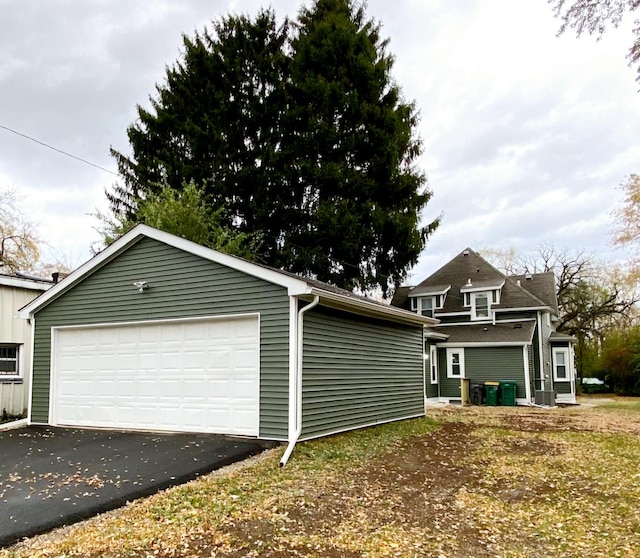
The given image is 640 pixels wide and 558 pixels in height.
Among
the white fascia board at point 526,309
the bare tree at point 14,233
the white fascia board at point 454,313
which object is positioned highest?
the bare tree at point 14,233

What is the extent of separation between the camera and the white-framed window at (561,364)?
20.5 m

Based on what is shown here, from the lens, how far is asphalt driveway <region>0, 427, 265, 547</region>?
15.3ft

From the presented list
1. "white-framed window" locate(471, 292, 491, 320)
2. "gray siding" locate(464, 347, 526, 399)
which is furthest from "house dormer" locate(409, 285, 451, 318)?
"gray siding" locate(464, 347, 526, 399)

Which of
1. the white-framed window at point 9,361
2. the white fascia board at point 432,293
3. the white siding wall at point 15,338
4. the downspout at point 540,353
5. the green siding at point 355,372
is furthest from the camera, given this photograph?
the white fascia board at point 432,293

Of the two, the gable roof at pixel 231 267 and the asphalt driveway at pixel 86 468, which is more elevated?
the gable roof at pixel 231 267

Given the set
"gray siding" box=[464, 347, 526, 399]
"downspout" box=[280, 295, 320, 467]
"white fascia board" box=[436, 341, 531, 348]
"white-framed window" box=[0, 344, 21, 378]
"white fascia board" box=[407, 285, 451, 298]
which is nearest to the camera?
"downspout" box=[280, 295, 320, 467]

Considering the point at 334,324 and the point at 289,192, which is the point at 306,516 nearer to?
the point at 334,324

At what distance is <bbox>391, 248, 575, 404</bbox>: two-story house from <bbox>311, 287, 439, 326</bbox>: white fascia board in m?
6.56

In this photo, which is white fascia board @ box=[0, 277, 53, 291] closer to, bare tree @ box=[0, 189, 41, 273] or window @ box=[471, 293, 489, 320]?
bare tree @ box=[0, 189, 41, 273]

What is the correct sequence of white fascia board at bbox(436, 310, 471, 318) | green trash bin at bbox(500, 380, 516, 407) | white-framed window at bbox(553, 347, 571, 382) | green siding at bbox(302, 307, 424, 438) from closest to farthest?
green siding at bbox(302, 307, 424, 438) < green trash bin at bbox(500, 380, 516, 407) < white fascia board at bbox(436, 310, 471, 318) < white-framed window at bbox(553, 347, 571, 382)

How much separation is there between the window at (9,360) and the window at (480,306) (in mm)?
15401

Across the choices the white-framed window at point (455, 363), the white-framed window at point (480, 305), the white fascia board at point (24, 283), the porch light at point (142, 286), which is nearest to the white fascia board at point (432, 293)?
the white-framed window at point (480, 305)

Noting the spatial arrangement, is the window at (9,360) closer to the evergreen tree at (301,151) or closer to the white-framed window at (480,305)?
the evergreen tree at (301,151)

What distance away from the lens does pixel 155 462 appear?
6562 mm
